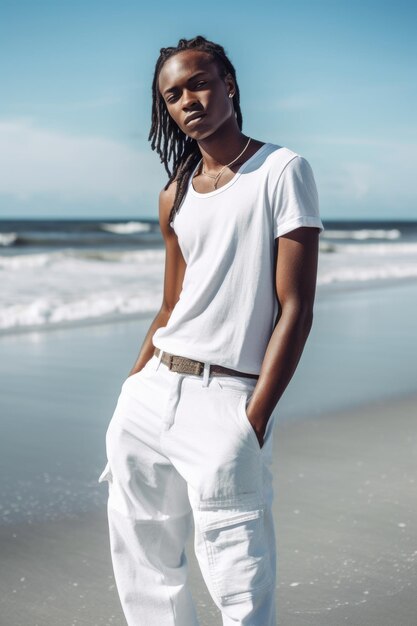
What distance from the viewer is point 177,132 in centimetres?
224

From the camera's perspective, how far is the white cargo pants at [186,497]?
1.85 meters

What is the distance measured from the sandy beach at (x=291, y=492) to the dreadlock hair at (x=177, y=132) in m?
1.47

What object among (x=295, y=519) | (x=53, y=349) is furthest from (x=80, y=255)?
(x=295, y=519)

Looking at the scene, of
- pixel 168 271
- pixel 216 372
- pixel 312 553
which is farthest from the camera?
pixel 312 553

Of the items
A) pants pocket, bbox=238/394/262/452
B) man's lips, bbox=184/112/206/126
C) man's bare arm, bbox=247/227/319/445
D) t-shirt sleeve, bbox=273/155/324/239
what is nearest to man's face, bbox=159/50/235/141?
man's lips, bbox=184/112/206/126

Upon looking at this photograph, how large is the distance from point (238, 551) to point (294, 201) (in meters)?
0.78

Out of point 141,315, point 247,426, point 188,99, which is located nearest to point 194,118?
point 188,99

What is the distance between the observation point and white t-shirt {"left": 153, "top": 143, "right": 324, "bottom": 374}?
184 cm

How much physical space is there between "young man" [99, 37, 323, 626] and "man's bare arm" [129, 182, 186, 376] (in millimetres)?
38

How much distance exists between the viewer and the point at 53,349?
24.8ft

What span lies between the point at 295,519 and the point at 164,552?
1.51 meters

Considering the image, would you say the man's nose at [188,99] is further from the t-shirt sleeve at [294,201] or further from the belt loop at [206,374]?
the belt loop at [206,374]

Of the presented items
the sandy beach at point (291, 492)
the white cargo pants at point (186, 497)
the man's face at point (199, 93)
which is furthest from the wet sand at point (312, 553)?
the man's face at point (199, 93)

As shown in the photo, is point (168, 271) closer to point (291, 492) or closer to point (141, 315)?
point (291, 492)
